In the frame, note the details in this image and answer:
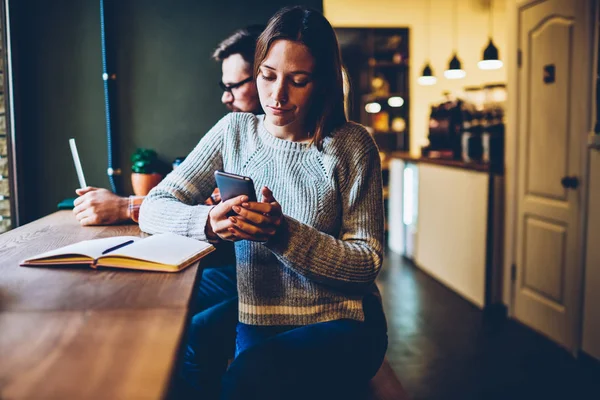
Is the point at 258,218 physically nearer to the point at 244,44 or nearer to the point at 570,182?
the point at 244,44

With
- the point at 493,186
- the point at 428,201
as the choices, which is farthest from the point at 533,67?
the point at 428,201

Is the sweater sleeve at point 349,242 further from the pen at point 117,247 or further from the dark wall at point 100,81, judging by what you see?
the dark wall at point 100,81

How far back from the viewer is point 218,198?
6.17ft

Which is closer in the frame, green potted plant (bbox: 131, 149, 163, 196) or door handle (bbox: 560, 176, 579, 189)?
green potted plant (bbox: 131, 149, 163, 196)

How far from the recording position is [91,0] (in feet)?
7.59

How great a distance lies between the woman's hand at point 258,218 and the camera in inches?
44.6

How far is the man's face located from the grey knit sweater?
507 mm

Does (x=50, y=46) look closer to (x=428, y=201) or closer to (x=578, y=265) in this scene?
(x=578, y=265)

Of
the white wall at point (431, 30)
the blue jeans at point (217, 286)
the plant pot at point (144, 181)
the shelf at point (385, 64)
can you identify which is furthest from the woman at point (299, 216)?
the white wall at point (431, 30)

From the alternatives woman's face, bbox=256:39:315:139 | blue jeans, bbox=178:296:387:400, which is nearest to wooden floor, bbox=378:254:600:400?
blue jeans, bbox=178:296:387:400

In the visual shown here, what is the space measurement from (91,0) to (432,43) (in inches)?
223

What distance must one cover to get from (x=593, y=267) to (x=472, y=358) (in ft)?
2.50

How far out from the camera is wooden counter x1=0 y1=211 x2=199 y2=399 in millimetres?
611

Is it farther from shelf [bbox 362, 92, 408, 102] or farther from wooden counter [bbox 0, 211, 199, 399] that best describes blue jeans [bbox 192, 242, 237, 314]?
shelf [bbox 362, 92, 408, 102]
